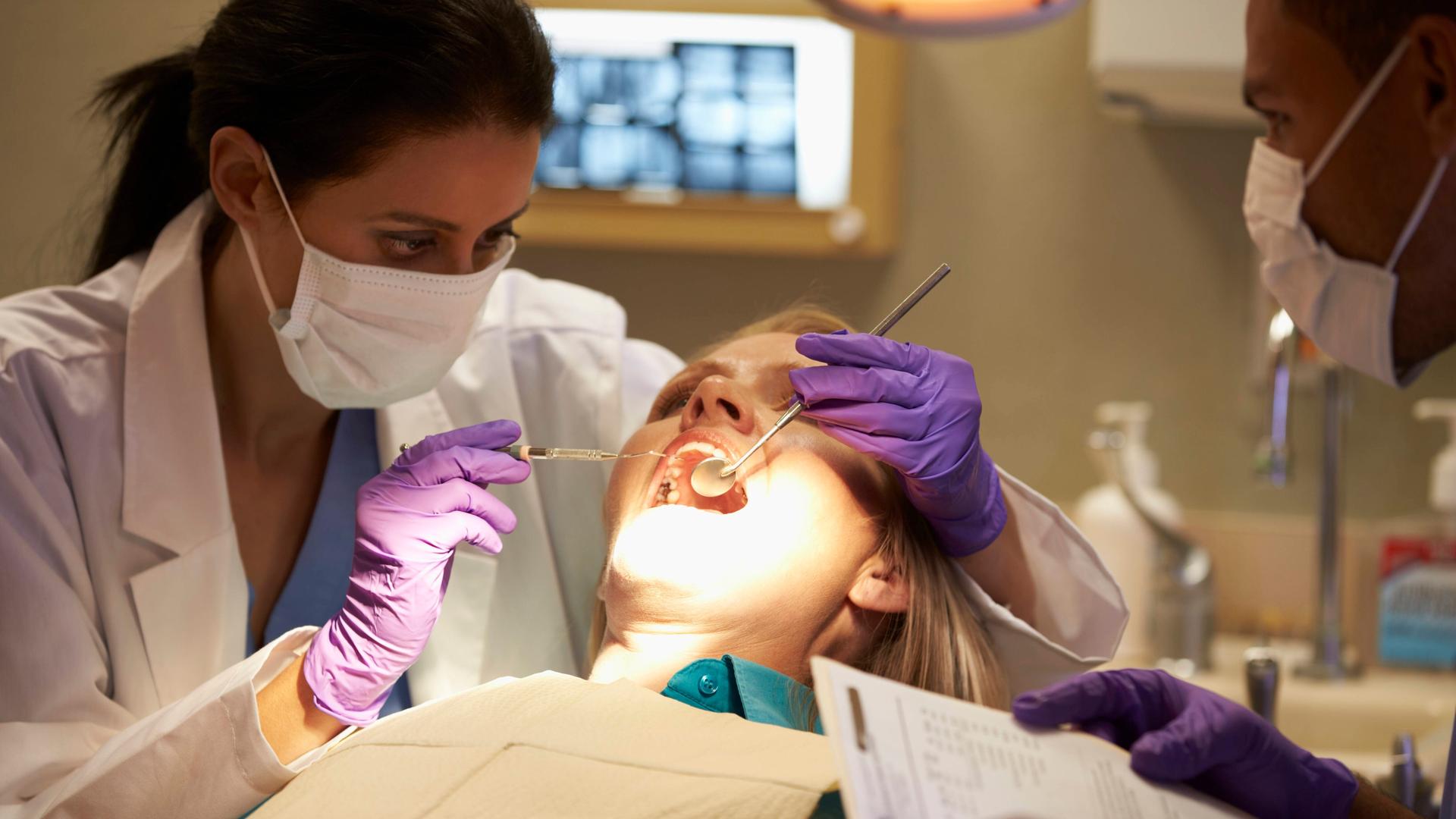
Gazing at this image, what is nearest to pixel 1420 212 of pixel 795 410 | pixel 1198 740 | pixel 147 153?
pixel 1198 740

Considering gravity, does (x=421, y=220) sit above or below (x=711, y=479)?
above

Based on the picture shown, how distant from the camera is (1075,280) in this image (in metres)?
2.41

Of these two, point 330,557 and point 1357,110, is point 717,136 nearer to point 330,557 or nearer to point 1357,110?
point 330,557

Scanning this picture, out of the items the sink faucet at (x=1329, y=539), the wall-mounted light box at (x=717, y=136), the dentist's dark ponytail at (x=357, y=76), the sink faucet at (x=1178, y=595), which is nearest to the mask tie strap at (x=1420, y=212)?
the dentist's dark ponytail at (x=357, y=76)

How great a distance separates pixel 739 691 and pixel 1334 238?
73 centimetres

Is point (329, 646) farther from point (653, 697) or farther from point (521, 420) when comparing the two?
point (521, 420)

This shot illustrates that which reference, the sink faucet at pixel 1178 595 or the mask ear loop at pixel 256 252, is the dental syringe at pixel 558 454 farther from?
the sink faucet at pixel 1178 595

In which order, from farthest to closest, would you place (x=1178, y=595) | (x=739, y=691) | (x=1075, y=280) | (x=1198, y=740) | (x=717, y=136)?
1. (x=1075, y=280)
2. (x=717, y=136)
3. (x=1178, y=595)
4. (x=739, y=691)
5. (x=1198, y=740)

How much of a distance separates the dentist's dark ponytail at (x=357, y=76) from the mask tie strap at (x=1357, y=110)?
819 mm

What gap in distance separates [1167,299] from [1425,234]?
1.38 meters

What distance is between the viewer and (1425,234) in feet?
3.41

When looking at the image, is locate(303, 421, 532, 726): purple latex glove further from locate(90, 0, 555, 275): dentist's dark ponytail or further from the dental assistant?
the dental assistant

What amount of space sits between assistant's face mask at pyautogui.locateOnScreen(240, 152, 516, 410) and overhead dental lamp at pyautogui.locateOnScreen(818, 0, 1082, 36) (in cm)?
55

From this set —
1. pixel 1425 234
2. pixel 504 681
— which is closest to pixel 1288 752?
pixel 1425 234
